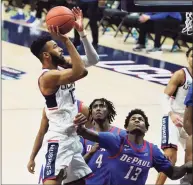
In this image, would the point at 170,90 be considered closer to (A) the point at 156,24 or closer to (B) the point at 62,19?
(B) the point at 62,19

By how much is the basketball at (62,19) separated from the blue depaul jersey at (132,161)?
0.90 meters

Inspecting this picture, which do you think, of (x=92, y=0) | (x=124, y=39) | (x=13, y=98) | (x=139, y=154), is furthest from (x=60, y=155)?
(x=124, y=39)

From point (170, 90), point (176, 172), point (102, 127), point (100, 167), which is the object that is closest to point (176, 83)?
point (170, 90)

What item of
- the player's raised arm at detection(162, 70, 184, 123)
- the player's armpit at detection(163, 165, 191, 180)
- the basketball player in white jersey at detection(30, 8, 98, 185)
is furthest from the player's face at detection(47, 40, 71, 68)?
the player's raised arm at detection(162, 70, 184, 123)

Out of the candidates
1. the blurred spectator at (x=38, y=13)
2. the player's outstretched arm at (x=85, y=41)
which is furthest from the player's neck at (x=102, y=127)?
the blurred spectator at (x=38, y=13)

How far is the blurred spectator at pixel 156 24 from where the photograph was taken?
14.1 m

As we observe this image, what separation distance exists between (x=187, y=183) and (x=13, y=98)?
23.5 ft

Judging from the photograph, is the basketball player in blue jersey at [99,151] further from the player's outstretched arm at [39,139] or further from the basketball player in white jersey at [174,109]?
the basketball player in white jersey at [174,109]

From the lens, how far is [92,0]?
44.8 ft

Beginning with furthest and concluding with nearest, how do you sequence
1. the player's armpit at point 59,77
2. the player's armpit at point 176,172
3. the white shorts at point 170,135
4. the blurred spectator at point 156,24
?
the blurred spectator at point 156,24, the white shorts at point 170,135, the player's armpit at point 59,77, the player's armpit at point 176,172

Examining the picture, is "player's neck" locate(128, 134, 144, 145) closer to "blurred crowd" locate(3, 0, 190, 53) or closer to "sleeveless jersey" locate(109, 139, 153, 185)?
"sleeveless jersey" locate(109, 139, 153, 185)

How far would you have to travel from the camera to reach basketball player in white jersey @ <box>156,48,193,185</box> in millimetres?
6172

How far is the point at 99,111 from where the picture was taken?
5.14 meters

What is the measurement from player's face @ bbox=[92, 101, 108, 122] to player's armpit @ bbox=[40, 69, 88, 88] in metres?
0.29
